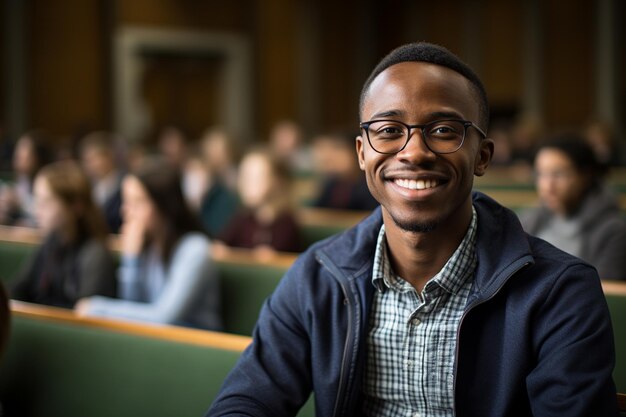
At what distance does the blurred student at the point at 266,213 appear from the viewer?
16.3 ft

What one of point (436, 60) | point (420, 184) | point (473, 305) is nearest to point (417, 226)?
point (420, 184)

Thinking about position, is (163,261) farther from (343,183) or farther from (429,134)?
(343,183)

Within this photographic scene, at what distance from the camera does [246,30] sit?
14.0m

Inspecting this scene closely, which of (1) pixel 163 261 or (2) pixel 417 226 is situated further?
(1) pixel 163 261

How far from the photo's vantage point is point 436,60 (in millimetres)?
1657

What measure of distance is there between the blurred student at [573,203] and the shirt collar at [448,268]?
2.01 m

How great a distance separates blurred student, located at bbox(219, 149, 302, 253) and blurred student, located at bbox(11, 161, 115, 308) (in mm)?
1179

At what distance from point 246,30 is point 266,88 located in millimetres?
1029

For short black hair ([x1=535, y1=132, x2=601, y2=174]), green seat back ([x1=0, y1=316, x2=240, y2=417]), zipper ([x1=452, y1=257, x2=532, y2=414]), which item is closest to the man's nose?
zipper ([x1=452, y1=257, x2=532, y2=414])

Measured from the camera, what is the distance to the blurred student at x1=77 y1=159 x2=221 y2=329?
3494mm

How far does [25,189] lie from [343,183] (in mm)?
2784

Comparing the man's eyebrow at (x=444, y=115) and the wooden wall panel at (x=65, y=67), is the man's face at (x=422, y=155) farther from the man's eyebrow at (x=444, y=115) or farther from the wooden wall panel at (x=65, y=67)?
the wooden wall panel at (x=65, y=67)

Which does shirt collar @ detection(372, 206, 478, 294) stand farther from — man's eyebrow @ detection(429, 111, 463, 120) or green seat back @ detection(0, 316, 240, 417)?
green seat back @ detection(0, 316, 240, 417)

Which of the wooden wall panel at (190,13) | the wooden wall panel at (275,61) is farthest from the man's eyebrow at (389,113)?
the wooden wall panel at (275,61)
